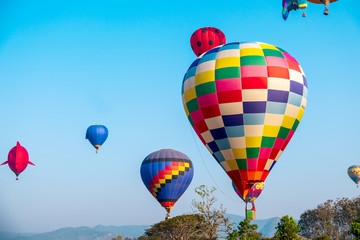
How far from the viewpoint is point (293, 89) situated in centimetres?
2959

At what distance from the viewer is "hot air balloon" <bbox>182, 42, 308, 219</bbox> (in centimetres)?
2839

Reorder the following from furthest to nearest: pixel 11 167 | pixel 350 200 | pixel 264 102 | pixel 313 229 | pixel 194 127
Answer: pixel 313 229
pixel 350 200
pixel 11 167
pixel 194 127
pixel 264 102

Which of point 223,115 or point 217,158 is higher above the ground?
point 223,115

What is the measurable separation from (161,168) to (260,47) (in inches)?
1167

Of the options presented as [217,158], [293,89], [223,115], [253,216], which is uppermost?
[293,89]

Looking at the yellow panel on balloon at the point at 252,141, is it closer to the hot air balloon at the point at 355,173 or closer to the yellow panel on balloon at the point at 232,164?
the yellow panel on balloon at the point at 232,164

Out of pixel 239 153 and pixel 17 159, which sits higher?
pixel 17 159

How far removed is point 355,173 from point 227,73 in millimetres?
72010

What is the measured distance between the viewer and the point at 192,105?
30797 millimetres

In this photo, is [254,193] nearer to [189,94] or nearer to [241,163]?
[241,163]

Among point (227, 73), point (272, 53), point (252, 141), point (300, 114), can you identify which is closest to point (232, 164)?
point (252, 141)

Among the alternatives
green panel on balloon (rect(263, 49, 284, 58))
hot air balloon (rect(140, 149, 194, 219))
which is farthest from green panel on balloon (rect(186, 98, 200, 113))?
hot air balloon (rect(140, 149, 194, 219))

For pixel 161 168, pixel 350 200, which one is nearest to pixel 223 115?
pixel 161 168

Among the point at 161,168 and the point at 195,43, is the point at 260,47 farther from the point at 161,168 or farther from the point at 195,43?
the point at 161,168
